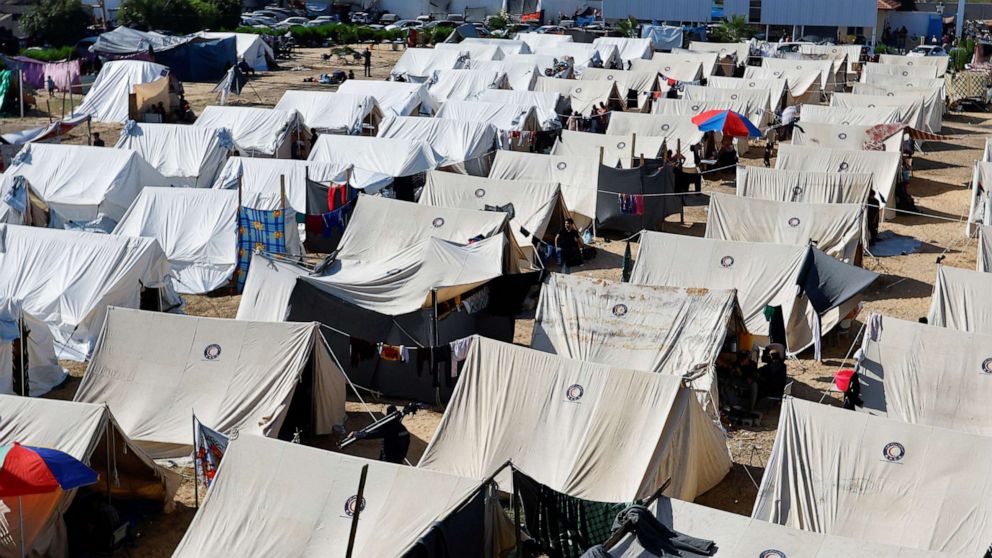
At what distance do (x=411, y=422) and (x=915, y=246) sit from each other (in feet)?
37.5

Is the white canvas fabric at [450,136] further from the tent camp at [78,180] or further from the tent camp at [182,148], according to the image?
the tent camp at [78,180]

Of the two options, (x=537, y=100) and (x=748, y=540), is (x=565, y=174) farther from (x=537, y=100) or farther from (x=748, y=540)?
(x=748, y=540)

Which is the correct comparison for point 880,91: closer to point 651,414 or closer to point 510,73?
point 510,73

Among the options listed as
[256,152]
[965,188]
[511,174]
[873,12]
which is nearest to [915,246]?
[965,188]

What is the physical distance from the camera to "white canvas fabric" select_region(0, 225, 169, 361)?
619 inches

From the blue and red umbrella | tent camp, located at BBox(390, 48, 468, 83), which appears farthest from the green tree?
the blue and red umbrella

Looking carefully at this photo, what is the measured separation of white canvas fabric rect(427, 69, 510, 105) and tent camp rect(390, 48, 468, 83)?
319cm

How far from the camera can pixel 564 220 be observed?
20.2 metres

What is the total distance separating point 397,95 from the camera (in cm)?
2884

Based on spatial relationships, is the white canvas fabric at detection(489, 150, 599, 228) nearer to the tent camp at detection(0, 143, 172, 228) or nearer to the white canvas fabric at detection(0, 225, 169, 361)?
the tent camp at detection(0, 143, 172, 228)

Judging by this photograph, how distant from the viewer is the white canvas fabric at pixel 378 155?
22.2 meters

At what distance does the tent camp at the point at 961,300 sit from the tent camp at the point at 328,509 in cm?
750

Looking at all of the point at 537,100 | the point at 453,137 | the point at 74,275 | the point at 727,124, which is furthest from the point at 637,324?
the point at 537,100

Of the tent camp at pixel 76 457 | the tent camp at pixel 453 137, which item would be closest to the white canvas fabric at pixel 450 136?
the tent camp at pixel 453 137
